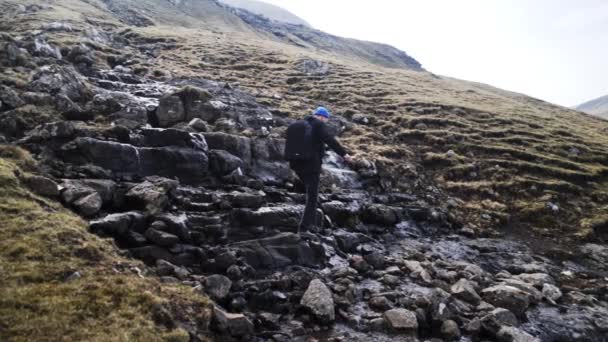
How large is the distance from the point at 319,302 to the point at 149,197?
6.19 metres

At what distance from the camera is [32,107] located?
18.2 metres

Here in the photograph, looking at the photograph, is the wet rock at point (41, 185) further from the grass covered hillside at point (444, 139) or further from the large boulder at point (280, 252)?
the grass covered hillside at point (444, 139)

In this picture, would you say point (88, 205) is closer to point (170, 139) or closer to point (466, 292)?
point (170, 139)

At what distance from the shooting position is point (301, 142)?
46.4 feet

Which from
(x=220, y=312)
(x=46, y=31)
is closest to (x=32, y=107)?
(x=220, y=312)

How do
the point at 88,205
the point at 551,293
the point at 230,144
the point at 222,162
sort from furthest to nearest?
the point at 230,144, the point at 222,162, the point at 551,293, the point at 88,205

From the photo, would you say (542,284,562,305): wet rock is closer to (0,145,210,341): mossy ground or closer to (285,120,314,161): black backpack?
(285,120,314,161): black backpack

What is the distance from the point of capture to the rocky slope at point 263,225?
903 cm

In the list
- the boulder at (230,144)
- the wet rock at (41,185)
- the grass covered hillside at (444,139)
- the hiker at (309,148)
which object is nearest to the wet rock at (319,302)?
the hiker at (309,148)

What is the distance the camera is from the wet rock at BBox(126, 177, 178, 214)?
12.7m

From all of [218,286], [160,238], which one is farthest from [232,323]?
[160,238]

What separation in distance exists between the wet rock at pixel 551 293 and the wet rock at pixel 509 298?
3.70 ft

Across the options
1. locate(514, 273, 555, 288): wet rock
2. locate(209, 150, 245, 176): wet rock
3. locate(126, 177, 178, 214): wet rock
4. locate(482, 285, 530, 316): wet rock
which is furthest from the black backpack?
locate(514, 273, 555, 288): wet rock

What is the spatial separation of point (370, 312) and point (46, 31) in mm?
50033
